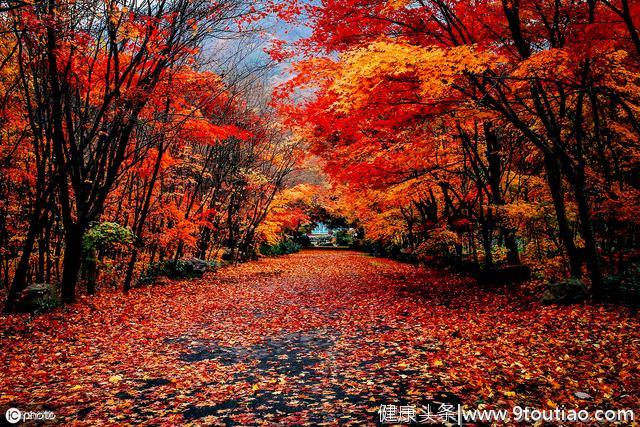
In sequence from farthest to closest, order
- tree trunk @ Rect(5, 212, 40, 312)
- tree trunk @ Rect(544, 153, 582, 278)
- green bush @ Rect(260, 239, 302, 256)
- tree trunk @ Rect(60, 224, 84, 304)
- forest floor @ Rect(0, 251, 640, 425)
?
green bush @ Rect(260, 239, 302, 256), tree trunk @ Rect(60, 224, 84, 304), tree trunk @ Rect(544, 153, 582, 278), tree trunk @ Rect(5, 212, 40, 312), forest floor @ Rect(0, 251, 640, 425)

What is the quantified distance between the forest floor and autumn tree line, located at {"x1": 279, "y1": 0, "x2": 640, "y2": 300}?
3240 mm

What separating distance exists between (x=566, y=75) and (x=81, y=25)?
12.7m

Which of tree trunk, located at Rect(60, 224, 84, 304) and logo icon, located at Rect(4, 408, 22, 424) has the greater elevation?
tree trunk, located at Rect(60, 224, 84, 304)

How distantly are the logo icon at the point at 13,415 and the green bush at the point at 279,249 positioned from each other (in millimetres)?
29637

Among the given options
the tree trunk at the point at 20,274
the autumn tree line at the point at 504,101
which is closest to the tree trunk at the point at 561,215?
the autumn tree line at the point at 504,101

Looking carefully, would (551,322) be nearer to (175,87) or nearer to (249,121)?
(175,87)

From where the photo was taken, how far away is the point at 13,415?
4.45m

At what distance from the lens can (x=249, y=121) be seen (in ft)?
68.2

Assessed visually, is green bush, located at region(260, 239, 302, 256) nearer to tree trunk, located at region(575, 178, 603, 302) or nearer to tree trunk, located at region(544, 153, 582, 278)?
tree trunk, located at region(544, 153, 582, 278)

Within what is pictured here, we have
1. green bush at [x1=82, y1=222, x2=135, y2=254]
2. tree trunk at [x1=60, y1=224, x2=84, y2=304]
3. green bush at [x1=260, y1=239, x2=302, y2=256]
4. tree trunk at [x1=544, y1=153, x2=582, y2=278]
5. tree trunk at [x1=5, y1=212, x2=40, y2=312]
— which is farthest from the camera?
green bush at [x1=260, y1=239, x2=302, y2=256]

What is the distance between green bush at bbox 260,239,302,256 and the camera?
34.6 m

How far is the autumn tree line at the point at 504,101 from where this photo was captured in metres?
8.10

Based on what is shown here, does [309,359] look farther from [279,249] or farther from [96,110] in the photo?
[279,249]

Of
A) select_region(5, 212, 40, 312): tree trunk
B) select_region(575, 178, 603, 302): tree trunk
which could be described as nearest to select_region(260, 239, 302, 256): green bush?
select_region(5, 212, 40, 312): tree trunk
